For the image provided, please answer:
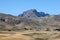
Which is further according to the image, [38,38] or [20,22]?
[20,22]

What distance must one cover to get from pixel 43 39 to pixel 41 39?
0.55 metres

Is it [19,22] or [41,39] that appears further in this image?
[19,22]

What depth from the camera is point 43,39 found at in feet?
139

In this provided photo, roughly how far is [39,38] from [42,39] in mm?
670

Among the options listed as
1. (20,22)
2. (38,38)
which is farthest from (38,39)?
(20,22)

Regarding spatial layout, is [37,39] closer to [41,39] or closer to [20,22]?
[41,39]

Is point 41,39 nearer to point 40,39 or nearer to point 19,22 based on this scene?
point 40,39

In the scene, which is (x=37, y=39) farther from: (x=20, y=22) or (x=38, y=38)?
(x=20, y=22)

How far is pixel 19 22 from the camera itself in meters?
199

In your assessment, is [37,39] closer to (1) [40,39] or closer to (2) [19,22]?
(1) [40,39]

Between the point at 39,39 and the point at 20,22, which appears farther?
the point at 20,22

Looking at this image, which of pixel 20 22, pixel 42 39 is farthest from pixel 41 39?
pixel 20 22

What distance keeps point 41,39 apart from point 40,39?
31 cm

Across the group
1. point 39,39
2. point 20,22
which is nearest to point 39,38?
point 39,39
